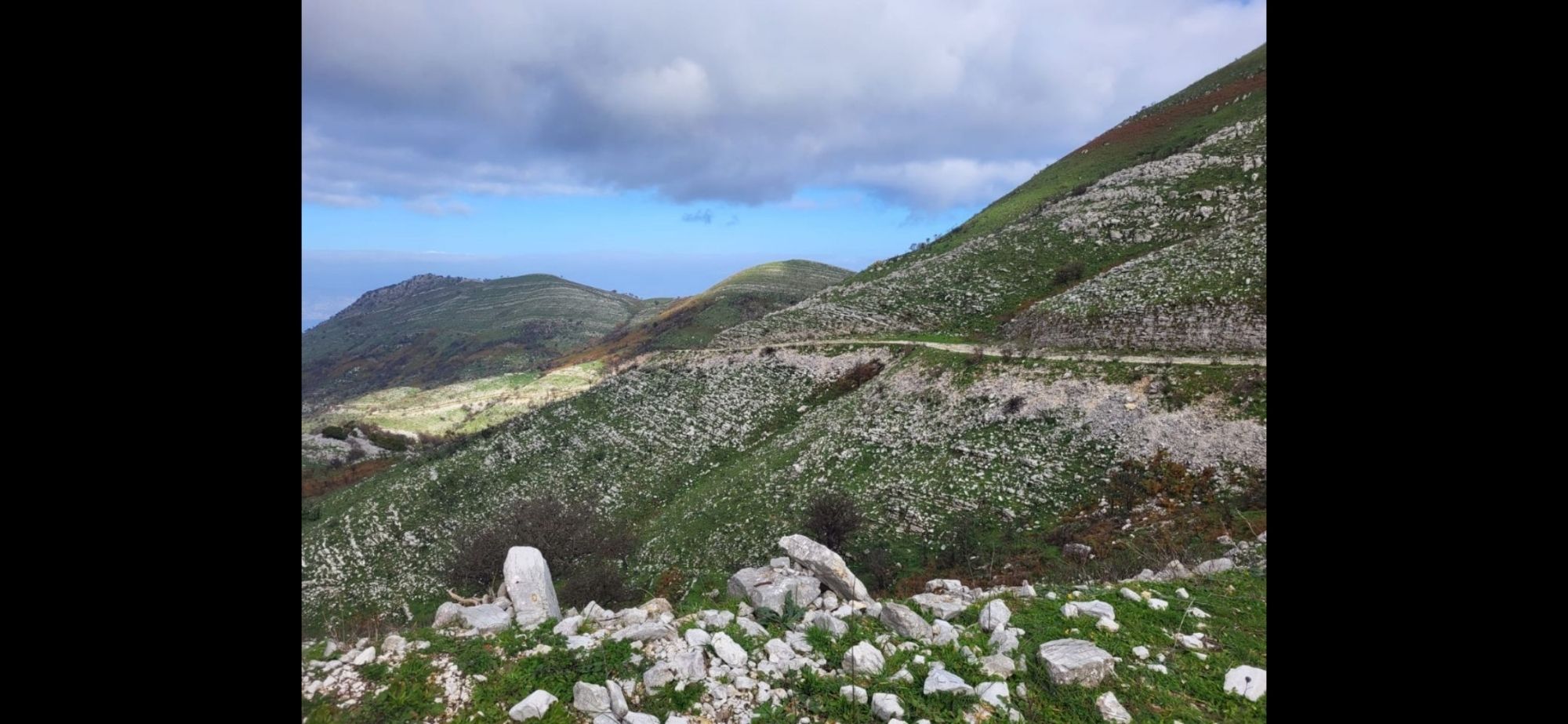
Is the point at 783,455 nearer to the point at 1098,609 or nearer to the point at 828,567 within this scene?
the point at 828,567

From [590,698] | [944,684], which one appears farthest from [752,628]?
[944,684]

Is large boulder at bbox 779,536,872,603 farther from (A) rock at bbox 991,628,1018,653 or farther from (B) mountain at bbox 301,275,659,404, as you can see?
(B) mountain at bbox 301,275,659,404

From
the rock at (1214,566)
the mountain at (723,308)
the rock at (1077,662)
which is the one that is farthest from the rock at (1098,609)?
the mountain at (723,308)

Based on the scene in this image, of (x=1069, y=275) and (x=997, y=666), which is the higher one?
(x=1069, y=275)

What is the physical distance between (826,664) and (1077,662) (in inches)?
88.0

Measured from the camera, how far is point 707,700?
4.79 m

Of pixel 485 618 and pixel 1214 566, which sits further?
pixel 1214 566

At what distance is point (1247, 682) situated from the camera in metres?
4.75

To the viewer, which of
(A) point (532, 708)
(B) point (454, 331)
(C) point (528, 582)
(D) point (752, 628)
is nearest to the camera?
(A) point (532, 708)

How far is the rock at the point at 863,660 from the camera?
5.20 metres

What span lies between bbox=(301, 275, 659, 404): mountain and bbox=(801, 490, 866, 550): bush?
6840 cm

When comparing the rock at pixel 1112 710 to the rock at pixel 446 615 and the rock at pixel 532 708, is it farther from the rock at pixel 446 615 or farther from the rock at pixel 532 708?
the rock at pixel 446 615

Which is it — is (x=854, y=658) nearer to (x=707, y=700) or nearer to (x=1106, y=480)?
(x=707, y=700)
